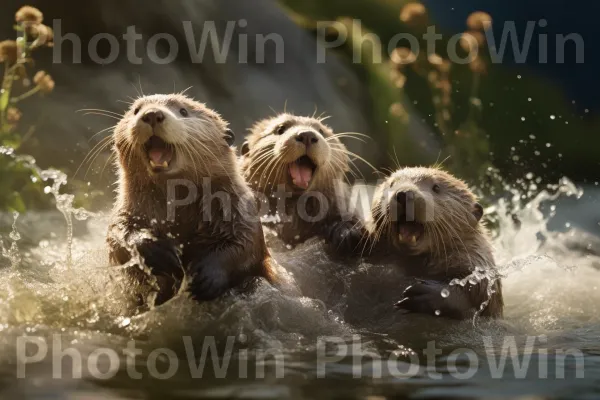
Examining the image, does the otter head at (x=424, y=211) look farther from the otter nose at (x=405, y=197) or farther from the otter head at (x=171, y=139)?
the otter head at (x=171, y=139)

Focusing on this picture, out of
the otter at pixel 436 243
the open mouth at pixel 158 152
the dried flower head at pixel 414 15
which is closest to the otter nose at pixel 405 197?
the otter at pixel 436 243

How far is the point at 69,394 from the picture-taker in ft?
9.82

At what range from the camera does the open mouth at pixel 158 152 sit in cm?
439

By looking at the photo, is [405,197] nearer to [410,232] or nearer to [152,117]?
[410,232]

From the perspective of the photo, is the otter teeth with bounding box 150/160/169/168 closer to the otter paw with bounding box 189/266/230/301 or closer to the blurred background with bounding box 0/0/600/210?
the otter paw with bounding box 189/266/230/301

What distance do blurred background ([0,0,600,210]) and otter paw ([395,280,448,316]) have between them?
149 inches

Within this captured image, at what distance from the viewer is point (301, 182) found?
5500 mm

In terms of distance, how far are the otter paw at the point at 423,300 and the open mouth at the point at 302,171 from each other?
1.13 meters

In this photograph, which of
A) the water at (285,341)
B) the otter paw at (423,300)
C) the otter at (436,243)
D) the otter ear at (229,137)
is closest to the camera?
the water at (285,341)

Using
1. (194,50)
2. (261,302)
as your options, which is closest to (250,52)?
(194,50)

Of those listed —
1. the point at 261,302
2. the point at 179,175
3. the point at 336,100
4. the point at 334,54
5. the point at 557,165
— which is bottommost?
the point at 261,302

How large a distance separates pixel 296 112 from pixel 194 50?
1.36 meters

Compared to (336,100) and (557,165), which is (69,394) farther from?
(557,165)

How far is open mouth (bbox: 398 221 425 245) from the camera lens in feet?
16.5
